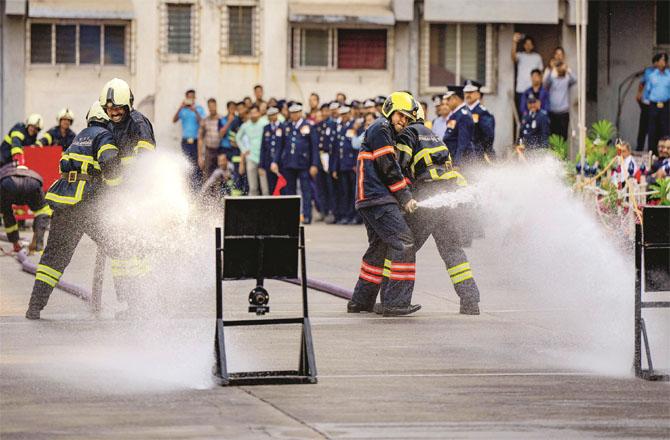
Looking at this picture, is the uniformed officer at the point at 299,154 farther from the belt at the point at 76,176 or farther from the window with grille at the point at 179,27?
the belt at the point at 76,176

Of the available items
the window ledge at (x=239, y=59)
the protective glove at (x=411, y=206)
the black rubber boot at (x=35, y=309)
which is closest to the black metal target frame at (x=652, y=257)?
the protective glove at (x=411, y=206)

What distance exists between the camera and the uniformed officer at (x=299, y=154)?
1041 inches

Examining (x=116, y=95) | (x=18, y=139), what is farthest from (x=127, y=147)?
(x=18, y=139)

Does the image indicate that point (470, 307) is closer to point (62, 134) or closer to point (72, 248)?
point (72, 248)

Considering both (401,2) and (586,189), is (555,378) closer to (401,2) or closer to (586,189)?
(586,189)

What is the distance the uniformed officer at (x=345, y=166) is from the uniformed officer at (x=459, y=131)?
584 centimetres

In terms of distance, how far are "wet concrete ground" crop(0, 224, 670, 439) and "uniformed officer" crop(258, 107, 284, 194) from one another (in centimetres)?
1246

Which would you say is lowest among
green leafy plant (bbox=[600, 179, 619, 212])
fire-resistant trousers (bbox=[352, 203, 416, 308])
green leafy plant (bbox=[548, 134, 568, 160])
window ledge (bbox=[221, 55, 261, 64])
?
fire-resistant trousers (bbox=[352, 203, 416, 308])

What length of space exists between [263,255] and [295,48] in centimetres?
2132

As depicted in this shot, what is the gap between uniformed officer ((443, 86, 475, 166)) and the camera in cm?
1989

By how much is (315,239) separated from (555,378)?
12765 millimetres

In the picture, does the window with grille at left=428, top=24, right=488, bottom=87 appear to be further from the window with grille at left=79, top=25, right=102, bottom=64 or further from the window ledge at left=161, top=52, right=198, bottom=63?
the window with grille at left=79, top=25, right=102, bottom=64

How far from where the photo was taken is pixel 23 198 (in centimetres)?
1947

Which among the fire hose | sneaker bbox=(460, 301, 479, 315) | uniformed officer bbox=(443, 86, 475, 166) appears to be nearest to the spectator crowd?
uniformed officer bbox=(443, 86, 475, 166)
